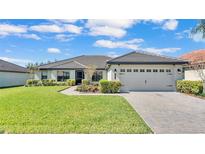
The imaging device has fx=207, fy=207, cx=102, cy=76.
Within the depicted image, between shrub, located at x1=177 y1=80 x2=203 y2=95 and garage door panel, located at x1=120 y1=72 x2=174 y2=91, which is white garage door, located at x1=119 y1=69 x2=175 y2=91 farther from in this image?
shrub, located at x1=177 y1=80 x2=203 y2=95

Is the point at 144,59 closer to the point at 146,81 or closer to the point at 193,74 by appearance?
the point at 146,81

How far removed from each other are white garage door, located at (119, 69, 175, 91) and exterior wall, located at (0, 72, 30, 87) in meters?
16.5

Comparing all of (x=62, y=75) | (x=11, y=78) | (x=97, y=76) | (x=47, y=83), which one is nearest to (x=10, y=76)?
(x=11, y=78)

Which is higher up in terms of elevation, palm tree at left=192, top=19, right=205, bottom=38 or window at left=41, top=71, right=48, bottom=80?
palm tree at left=192, top=19, right=205, bottom=38

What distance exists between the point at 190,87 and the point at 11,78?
24191 mm

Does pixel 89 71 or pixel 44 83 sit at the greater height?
pixel 89 71

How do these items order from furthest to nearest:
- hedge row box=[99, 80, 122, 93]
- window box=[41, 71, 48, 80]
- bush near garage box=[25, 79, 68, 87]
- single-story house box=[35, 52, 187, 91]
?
Answer: 1. window box=[41, 71, 48, 80]
2. bush near garage box=[25, 79, 68, 87]
3. single-story house box=[35, 52, 187, 91]
4. hedge row box=[99, 80, 122, 93]

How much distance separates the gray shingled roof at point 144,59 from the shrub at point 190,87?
243cm

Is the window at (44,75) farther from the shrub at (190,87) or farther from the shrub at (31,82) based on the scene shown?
the shrub at (190,87)

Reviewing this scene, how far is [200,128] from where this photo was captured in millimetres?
6664

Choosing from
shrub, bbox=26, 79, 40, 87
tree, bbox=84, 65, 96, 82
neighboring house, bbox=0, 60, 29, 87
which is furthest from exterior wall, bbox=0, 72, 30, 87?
tree, bbox=84, 65, 96, 82

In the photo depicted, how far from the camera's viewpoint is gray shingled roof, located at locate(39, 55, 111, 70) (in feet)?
100

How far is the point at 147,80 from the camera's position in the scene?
794 inches

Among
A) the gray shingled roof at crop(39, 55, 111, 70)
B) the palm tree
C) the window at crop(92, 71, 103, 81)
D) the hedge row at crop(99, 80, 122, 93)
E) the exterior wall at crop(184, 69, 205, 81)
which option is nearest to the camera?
the palm tree
